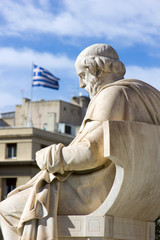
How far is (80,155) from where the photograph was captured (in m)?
8.59

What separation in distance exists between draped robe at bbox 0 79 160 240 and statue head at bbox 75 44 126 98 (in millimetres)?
418

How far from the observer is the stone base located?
8398 mm

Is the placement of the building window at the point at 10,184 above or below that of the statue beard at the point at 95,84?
above

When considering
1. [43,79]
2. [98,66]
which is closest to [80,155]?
[98,66]

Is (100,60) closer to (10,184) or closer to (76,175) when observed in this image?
(76,175)

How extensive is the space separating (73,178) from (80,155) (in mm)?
337

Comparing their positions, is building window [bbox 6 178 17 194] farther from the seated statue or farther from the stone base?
the stone base

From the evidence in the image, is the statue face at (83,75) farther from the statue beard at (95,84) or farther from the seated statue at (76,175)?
the seated statue at (76,175)

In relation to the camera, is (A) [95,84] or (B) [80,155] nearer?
(B) [80,155]

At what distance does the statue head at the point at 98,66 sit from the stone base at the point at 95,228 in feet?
5.42

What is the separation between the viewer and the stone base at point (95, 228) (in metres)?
8.40

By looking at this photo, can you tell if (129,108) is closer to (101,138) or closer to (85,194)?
(101,138)

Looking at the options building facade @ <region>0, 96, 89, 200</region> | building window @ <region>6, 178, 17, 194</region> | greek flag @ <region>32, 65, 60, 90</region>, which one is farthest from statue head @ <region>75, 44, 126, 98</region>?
greek flag @ <region>32, 65, 60, 90</region>

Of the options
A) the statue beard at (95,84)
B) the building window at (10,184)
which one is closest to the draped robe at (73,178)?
the statue beard at (95,84)
